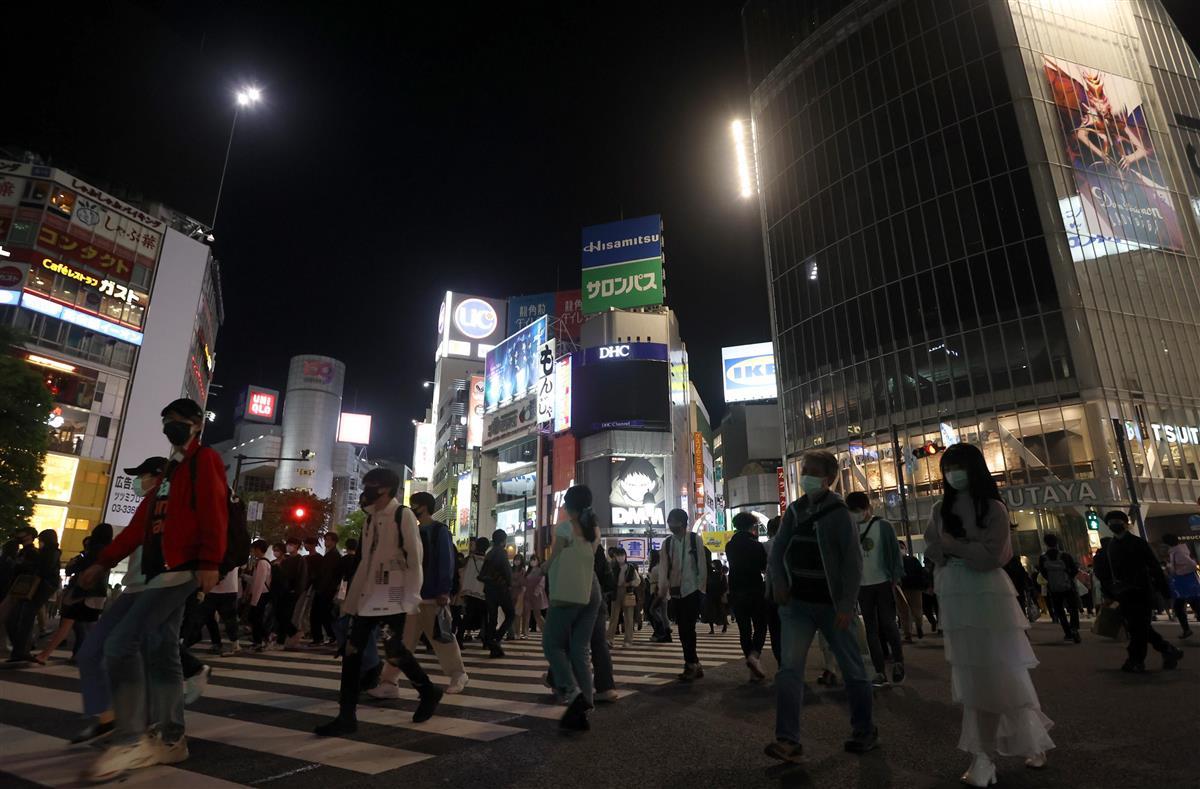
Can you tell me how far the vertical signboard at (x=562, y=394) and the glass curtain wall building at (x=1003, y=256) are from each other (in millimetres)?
17203

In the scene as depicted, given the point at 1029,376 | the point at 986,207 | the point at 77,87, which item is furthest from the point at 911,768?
the point at 77,87

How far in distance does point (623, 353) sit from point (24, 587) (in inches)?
1812

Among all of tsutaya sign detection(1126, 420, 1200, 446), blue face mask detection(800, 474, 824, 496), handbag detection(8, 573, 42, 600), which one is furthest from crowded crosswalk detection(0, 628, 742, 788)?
tsutaya sign detection(1126, 420, 1200, 446)

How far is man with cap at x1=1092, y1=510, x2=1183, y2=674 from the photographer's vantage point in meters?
6.43

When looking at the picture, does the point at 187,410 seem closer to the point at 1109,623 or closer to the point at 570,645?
the point at 570,645

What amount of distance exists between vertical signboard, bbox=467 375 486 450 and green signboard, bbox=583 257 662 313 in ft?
62.4

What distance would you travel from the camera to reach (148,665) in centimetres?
345

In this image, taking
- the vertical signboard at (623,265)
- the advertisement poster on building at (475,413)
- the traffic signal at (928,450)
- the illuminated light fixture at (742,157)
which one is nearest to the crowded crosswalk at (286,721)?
the traffic signal at (928,450)

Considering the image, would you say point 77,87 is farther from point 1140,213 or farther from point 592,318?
point 1140,213

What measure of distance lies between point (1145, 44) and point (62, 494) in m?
75.3

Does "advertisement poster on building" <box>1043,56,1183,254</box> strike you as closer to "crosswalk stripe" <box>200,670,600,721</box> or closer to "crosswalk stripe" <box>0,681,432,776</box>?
"crosswalk stripe" <box>200,670,600,721</box>

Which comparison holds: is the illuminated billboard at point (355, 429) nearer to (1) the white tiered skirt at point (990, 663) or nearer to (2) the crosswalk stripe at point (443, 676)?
(2) the crosswalk stripe at point (443, 676)

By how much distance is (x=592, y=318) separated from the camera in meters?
58.0

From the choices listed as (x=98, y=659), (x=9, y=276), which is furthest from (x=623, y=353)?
(x=98, y=659)
